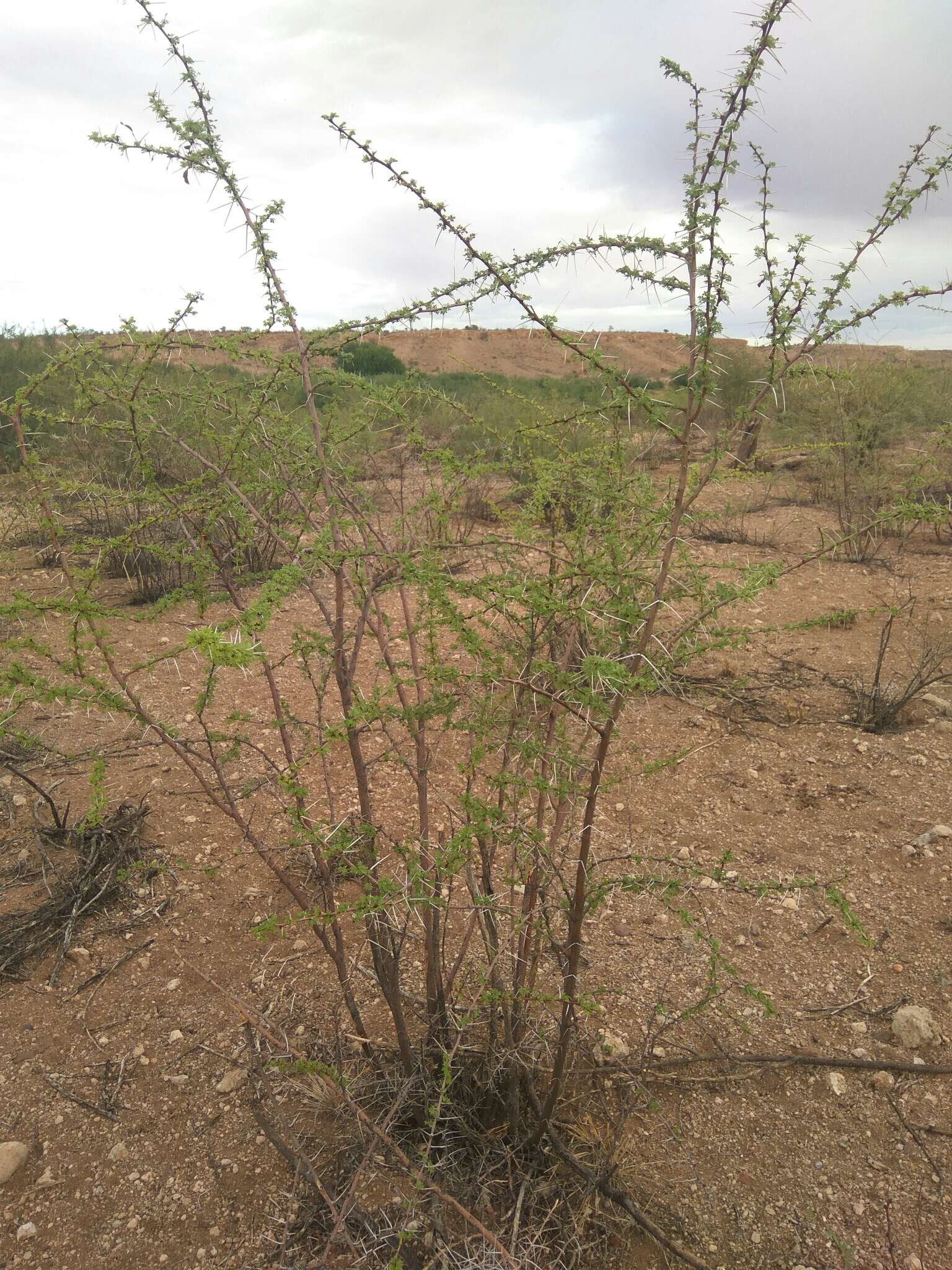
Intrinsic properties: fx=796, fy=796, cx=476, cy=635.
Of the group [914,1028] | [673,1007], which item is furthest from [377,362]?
[914,1028]

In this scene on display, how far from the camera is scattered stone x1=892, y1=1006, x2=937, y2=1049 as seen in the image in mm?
2348

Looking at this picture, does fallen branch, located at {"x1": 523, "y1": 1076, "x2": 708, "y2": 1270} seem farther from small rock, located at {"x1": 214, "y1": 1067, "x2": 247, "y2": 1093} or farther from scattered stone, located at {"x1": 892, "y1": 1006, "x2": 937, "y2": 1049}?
scattered stone, located at {"x1": 892, "y1": 1006, "x2": 937, "y2": 1049}

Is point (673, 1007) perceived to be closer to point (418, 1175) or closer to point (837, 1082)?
point (837, 1082)

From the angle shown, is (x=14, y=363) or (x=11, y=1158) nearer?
(x=11, y=1158)

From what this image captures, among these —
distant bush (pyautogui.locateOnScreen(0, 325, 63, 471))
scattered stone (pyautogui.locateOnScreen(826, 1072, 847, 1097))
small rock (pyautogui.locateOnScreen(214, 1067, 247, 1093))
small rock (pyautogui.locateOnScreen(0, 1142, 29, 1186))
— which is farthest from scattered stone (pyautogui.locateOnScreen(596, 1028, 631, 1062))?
distant bush (pyautogui.locateOnScreen(0, 325, 63, 471))

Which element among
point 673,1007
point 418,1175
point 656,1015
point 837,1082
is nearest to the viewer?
point 418,1175

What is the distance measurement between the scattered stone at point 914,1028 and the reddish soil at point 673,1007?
0.13 feet

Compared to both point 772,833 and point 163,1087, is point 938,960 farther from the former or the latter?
point 163,1087

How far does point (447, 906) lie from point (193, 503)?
1167mm

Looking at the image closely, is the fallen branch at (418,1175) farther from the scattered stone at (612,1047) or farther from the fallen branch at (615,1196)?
the scattered stone at (612,1047)

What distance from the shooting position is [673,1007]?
2.52m

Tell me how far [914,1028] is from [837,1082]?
12.3 inches

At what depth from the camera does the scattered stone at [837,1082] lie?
2.23m

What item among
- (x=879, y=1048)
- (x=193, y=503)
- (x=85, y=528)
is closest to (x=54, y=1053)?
(x=193, y=503)
